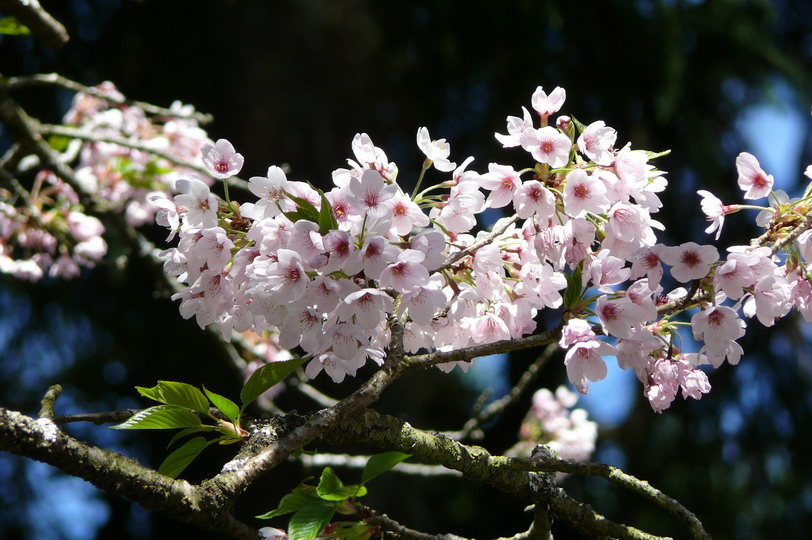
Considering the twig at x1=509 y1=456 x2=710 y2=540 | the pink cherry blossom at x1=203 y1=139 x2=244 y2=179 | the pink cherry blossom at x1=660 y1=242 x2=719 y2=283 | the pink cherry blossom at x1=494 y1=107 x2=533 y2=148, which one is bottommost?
the twig at x1=509 y1=456 x2=710 y2=540

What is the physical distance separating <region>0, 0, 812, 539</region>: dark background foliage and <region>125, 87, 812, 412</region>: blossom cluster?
203 cm

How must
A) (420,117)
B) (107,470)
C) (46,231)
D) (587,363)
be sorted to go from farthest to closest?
1. (420,117)
2. (46,231)
3. (587,363)
4. (107,470)

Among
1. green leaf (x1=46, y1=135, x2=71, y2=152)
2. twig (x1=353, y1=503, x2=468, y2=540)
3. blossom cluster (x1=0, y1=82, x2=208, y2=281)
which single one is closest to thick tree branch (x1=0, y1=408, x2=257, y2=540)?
twig (x1=353, y1=503, x2=468, y2=540)

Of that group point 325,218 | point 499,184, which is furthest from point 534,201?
point 325,218

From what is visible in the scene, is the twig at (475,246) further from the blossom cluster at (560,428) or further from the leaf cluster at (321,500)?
the blossom cluster at (560,428)

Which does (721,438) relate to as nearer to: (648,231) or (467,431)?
(467,431)

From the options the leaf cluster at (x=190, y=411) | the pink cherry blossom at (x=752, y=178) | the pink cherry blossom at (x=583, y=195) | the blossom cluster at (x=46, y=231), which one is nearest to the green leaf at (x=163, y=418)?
the leaf cluster at (x=190, y=411)

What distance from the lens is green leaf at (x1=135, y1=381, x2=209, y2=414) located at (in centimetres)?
82

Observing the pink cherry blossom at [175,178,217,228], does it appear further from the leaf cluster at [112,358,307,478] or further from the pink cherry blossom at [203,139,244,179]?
the leaf cluster at [112,358,307,478]

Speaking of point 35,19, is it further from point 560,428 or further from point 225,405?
point 560,428

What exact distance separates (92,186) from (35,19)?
28.8 inches

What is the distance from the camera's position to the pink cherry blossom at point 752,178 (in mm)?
998

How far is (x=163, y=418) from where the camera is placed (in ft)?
2.64

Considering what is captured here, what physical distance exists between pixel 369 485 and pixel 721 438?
227cm
